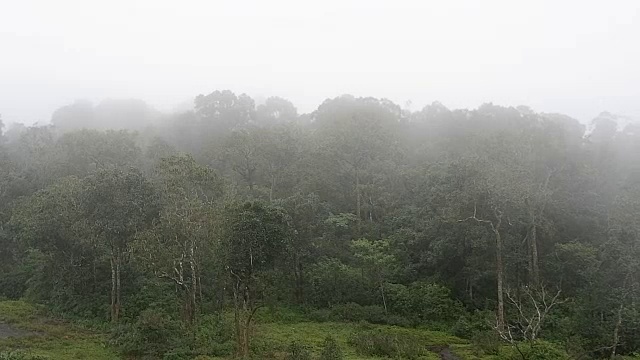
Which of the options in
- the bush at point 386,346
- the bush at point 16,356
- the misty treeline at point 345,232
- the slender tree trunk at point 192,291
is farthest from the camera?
the slender tree trunk at point 192,291

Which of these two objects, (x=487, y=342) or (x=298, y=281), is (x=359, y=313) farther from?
(x=487, y=342)

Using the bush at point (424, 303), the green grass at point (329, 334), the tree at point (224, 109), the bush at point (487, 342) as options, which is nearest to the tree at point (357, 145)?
the bush at point (424, 303)

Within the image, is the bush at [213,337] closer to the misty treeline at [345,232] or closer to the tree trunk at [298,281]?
the misty treeline at [345,232]

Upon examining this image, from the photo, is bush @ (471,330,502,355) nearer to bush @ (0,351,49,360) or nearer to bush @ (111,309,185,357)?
bush @ (111,309,185,357)

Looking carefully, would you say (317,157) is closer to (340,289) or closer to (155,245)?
(340,289)

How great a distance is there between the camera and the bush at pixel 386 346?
26047mm

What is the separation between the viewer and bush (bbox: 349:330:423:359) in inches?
1025

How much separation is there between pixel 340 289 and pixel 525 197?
1415 cm

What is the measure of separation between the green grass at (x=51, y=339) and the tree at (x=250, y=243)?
708 cm

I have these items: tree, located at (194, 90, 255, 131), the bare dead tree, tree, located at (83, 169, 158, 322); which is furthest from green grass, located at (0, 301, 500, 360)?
tree, located at (194, 90, 255, 131)

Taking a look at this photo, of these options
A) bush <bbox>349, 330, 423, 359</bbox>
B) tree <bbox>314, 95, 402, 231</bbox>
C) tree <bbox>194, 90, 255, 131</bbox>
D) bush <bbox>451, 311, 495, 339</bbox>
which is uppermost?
tree <bbox>194, 90, 255, 131</bbox>

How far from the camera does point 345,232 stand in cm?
4450

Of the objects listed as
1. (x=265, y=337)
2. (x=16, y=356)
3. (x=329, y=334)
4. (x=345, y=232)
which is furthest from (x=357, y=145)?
(x=16, y=356)

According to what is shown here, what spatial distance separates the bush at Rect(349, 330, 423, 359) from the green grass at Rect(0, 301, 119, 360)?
1229cm
